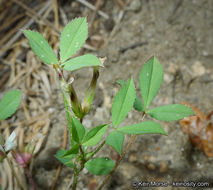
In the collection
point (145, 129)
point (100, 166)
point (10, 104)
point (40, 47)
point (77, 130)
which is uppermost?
point (40, 47)

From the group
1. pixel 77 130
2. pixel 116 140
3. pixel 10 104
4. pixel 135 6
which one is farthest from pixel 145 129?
pixel 135 6

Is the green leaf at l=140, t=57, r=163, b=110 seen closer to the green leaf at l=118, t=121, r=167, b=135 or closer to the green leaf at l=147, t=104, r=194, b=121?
the green leaf at l=147, t=104, r=194, b=121

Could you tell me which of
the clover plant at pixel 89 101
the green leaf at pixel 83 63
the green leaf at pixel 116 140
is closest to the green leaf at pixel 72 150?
the clover plant at pixel 89 101

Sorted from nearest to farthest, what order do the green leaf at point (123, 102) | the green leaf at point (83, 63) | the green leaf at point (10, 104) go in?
1. the green leaf at point (83, 63)
2. the green leaf at point (123, 102)
3. the green leaf at point (10, 104)

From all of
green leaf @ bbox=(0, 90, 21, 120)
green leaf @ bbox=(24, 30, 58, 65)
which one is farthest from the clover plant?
green leaf @ bbox=(0, 90, 21, 120)

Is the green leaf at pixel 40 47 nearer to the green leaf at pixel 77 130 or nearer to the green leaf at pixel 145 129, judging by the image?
the green leaf at pixel 77 130

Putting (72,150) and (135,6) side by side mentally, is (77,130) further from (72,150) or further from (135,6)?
(135,6)
